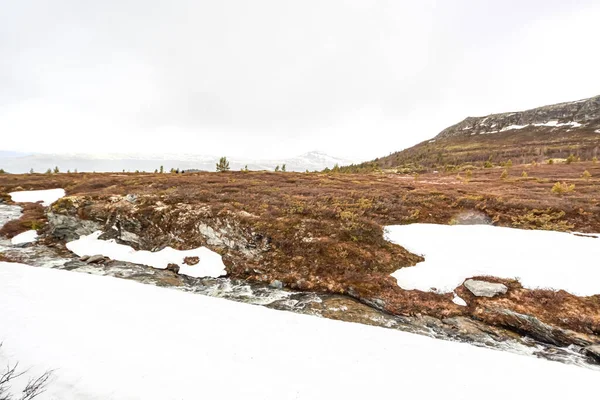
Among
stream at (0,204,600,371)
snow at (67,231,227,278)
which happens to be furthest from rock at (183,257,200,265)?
stream at (0,204,600,371)

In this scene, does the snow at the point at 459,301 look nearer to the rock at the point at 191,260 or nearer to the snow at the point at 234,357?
the snow at the point at 234,357

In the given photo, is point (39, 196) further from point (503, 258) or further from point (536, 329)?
point (536, 329)

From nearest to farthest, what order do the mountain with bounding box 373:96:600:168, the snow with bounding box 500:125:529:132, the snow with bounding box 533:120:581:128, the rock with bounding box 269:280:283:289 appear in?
the rock with bounding box 269:280:283:289 → the mountain with bounding box 373:96:600:168 → the snow with bounding box 533:120:581:128 → the snow with bounding box 500:125:529:132

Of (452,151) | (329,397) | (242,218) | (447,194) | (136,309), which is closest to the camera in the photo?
(329,397)

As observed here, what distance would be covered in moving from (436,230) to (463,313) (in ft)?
26.3

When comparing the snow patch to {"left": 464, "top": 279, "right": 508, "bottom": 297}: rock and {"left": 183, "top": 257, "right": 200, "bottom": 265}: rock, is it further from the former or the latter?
{"left": 183, "top": 257, "right": 200, "bottom": 265}: rock

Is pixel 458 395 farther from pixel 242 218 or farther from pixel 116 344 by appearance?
pixel 242 218

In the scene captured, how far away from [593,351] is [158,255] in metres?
25.0

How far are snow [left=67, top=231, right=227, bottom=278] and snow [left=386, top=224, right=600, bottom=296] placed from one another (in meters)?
12.6

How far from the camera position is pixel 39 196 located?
37.1 metres

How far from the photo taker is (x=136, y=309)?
40.3 feet

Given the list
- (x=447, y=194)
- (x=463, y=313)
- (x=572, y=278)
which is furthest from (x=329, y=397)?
(x=447, y=194)

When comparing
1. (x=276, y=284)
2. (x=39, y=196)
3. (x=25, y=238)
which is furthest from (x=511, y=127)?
(x=39, y=196)

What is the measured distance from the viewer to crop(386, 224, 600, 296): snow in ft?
47.0
